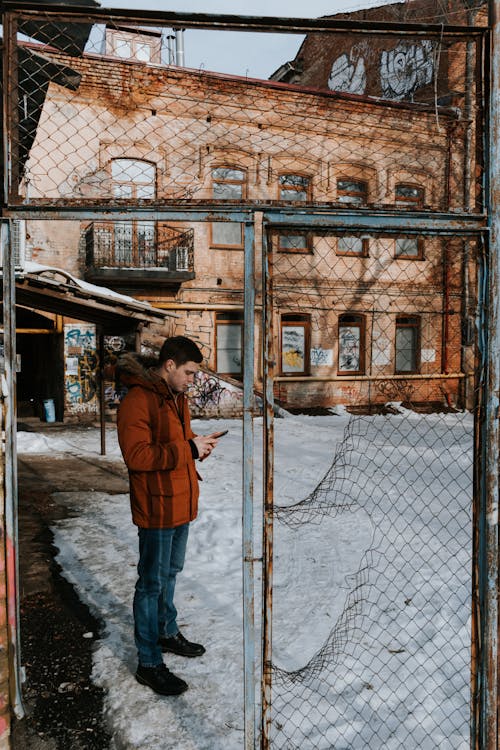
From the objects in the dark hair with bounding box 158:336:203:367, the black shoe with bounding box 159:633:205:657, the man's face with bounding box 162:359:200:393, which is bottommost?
the black shoe with bounding box 159:633:205:657

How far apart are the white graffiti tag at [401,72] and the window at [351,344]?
718cm

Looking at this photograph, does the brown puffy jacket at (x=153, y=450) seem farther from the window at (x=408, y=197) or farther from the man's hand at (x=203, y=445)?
the window at (x=408, y=197)

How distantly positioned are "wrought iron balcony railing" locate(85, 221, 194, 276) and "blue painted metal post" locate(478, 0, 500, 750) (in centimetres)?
1327

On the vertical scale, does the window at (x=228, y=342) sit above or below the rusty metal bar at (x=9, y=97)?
below

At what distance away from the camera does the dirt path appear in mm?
2854

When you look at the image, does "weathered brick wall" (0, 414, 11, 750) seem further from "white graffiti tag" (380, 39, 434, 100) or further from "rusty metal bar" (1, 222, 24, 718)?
"white graffiti tag" (380, 39, 434, 100)

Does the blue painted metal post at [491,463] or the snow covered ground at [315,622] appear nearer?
the blue painted metal post at [491,463]

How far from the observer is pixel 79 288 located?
857 cm

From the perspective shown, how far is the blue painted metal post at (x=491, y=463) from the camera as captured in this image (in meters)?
2.32

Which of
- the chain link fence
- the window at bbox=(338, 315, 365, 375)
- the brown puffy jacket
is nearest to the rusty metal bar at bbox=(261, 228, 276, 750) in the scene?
the chain link fence

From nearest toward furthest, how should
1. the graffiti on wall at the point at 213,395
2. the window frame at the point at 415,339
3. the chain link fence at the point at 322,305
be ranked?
the chain link fence at the point at 322,305
the graffiti on wall at the point at 213,395
the window frame at the point at 415,339

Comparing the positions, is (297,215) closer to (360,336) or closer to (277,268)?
(277,268)

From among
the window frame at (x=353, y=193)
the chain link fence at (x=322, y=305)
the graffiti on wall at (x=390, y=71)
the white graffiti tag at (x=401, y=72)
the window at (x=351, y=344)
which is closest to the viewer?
the chain link fence at (x=322, y=305)

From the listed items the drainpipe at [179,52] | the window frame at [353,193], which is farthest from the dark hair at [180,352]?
the drainpipe at [179,52]
